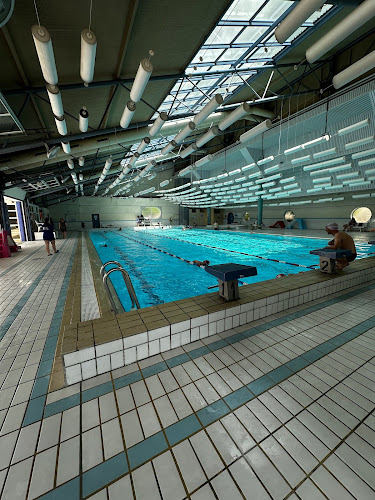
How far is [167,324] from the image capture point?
222 centimetres

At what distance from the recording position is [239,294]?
117 inches

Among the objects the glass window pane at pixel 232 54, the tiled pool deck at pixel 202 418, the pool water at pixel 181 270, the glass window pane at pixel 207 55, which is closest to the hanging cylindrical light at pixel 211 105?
the glass window pane at pixel 207 55

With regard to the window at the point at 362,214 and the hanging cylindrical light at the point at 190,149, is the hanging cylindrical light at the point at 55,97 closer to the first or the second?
the hanging cylindrical light at the point at 190,149

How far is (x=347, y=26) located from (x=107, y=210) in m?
28.4

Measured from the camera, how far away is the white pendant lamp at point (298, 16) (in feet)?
7.93

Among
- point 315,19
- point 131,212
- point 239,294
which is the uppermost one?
point 315,19

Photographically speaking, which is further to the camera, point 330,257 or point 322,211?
point 322,211

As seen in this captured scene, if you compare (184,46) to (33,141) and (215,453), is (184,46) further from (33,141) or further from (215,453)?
(215,453)

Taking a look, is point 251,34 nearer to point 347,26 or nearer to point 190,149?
point 347,26

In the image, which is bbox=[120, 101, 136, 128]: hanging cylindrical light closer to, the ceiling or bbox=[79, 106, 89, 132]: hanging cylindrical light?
the ceiling

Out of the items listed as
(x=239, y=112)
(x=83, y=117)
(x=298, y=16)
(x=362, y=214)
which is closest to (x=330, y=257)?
(x=298, y=16)

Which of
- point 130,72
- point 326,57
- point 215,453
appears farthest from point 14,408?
point 326,57

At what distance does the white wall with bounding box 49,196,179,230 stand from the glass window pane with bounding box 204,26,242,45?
25492mm

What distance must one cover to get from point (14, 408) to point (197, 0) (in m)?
5.94
